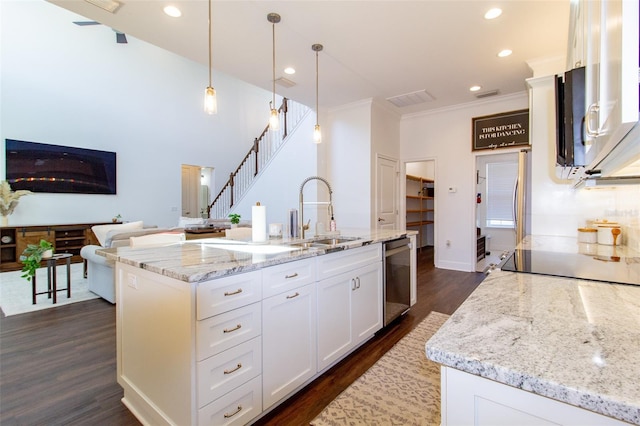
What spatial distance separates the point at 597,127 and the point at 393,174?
507cm

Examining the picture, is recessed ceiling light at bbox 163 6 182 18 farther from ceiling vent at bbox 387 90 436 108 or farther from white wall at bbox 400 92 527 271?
white wall at bbox 400 92 527 271

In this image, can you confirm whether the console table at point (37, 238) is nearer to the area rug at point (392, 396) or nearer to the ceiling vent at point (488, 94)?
the area rug at point (392, 396)

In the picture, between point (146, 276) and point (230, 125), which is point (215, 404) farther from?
point (230, 125)

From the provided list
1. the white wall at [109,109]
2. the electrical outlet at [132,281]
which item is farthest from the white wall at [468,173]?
the white wall at [109,109]

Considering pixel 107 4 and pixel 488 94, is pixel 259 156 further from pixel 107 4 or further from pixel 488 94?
pixel 488 94

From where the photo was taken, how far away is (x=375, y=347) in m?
2.60

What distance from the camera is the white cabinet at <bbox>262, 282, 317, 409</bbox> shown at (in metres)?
1.67

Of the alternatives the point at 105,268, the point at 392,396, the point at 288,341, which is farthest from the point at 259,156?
the point at 392,396

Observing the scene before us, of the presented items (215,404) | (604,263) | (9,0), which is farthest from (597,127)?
(9,0)

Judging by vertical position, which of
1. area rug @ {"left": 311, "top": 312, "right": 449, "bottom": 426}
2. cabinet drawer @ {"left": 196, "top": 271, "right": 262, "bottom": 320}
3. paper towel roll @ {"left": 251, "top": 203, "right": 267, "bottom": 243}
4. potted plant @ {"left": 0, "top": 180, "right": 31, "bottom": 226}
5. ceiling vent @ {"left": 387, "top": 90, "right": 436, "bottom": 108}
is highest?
ceiling vent @ {"left": 387, "top": 90, "right": 436, "bottom": 108}

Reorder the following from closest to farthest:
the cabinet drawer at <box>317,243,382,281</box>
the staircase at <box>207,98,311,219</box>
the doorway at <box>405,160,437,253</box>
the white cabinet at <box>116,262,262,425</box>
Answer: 1. the white cabinet at <box>116,262,262,425</box>
2. the cabinet drawer at <box>317,243,382,281</box>
3. the staircase at <box>207,98,311,219</box>
4. the doorway at <box>405,160,437,253</box>

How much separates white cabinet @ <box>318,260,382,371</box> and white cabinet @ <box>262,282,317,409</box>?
0.36 ft

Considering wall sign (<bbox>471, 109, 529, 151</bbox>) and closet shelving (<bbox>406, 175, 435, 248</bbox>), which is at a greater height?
wall sign (<bbox>471, 109, 529, 151</bbox>)

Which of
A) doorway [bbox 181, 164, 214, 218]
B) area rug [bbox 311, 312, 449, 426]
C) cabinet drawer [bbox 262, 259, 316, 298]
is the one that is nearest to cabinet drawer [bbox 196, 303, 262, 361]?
cabinet drawer [bbox 262, 259, 316, 298]
